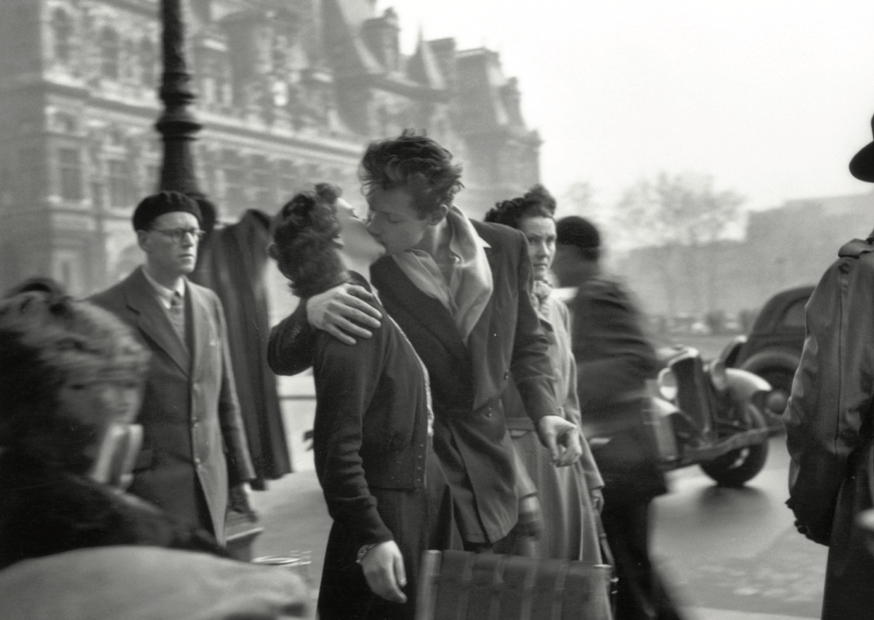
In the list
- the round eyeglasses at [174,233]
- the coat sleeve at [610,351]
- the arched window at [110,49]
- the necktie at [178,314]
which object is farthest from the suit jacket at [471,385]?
the arched window at [110,49]

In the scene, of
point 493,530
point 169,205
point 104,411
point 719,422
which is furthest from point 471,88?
point 104,411

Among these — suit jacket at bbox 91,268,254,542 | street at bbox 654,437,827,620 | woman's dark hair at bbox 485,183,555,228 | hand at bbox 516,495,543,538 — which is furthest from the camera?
street at bbox 654,437,827,620

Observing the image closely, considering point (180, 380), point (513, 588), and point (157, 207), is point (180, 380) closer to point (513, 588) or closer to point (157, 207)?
point (157, 207)

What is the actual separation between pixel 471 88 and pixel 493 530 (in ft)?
28.9

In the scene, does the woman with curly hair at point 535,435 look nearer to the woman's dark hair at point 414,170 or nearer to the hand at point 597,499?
the hand at point 597,499

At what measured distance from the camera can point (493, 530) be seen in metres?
3.11

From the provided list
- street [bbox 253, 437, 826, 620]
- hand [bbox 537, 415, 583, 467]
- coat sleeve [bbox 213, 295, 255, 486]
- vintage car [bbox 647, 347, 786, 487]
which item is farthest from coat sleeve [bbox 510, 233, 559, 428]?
vintage car [bbox 647, 347, 786, 487]

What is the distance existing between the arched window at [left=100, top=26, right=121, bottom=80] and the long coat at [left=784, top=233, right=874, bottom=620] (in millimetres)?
19015

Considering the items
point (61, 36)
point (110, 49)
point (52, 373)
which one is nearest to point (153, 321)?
point (52, 373)

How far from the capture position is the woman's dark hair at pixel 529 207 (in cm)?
422

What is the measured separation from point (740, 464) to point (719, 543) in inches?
95.7

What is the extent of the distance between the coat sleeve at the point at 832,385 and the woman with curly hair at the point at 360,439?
0.88 m

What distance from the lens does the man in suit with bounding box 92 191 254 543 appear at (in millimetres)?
4086

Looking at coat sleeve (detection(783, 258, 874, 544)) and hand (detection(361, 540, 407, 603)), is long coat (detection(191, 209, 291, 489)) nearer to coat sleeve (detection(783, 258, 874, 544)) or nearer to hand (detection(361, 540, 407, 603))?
hand (detection(361, 540, 407, 603))
